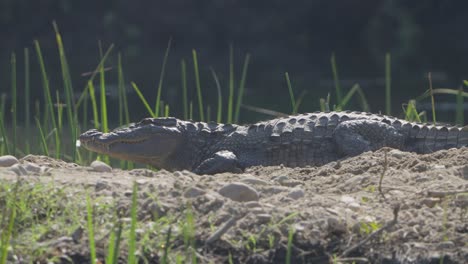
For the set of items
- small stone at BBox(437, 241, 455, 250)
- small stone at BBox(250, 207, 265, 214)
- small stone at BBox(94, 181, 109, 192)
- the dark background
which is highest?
small stone at BBox(250, 207, 265, 214)

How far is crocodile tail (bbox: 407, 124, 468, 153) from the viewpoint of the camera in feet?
18.4

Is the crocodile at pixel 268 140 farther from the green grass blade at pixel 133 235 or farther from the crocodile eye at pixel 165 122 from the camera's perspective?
the green grass blade at pixel 133 235

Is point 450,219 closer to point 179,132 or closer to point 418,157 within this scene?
point 418,157

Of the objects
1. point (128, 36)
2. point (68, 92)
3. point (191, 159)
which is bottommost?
point (128, 36)

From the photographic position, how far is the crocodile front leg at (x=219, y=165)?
18.3 ft

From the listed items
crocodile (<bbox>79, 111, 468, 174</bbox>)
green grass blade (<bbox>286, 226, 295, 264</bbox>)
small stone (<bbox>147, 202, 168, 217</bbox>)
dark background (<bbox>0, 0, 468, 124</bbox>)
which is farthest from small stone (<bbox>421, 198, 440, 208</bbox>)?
dark background (<bbox>0, 0, 468, 124</bbox>)

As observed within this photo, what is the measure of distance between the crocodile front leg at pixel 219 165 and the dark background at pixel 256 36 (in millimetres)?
13182

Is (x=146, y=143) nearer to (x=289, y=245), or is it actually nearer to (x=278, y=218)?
(x=278, y=218)

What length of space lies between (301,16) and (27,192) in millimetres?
23824

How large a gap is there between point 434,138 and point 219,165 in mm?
1140

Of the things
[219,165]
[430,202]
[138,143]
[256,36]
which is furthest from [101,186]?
[256,36]

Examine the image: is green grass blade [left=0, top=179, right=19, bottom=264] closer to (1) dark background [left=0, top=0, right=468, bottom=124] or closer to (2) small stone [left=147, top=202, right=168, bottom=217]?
(2) small stone [left=147, top=202, right=168, bottom=217]

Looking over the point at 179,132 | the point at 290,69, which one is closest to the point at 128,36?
the point at 290,69

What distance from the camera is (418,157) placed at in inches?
175
